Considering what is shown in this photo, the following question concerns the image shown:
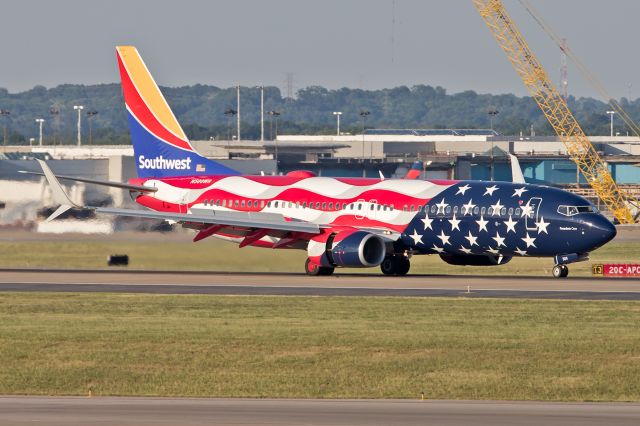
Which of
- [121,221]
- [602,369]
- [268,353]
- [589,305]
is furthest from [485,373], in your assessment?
[121,221]

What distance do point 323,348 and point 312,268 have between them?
26496 millimetres

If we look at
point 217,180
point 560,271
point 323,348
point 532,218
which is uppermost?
point 217,180

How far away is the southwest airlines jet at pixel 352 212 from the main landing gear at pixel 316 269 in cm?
6

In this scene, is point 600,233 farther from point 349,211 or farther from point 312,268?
point 312,268

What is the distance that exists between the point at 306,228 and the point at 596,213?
13.0 meters

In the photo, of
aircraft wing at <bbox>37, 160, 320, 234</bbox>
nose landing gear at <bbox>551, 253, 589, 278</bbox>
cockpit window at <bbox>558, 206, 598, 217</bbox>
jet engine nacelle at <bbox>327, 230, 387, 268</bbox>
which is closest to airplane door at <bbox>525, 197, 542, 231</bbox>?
cockpit window at <bbox>558, 206, 598, 217</bbox>

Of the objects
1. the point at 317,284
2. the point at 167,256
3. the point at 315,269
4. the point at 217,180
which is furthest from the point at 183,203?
the point at 317,284

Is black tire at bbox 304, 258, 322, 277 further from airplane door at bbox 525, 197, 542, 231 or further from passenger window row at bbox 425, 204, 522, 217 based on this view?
airplane door at bbox 525, 197, 542, 231

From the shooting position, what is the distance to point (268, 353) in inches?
1471

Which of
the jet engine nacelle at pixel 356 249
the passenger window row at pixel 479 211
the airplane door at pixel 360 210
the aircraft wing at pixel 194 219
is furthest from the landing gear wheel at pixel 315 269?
the passenger window row at pixel 479 211

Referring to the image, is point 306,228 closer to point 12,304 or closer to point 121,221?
point 121,221

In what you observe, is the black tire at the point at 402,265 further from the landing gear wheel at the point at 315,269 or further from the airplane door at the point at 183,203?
the airplane door at the point at 183,203

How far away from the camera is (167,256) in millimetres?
68500

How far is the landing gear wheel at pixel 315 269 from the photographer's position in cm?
6444
